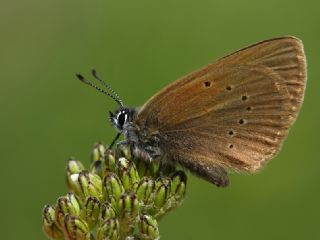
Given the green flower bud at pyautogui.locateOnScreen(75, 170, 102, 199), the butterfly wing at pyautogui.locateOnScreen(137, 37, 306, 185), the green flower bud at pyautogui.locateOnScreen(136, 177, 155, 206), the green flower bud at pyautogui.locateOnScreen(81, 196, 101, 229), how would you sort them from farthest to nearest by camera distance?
the butterfly wing at pyautogui.locateOnScreen(137, 37, 306, 185), the green flower bud at pyautogui.locateOnScreen(75, 170, 102, 199), the green flower bud at pyautogui.locateOnScreen(136, 177, 155, 206), the green flower bud at pyautogui.locateOnScreen(81, 196, 101, 229)

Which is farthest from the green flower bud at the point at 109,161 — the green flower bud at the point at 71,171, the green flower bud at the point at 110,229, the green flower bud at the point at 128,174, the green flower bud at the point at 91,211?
the green flower bud at the point at 110,229

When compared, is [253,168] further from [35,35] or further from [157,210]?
[35,35]

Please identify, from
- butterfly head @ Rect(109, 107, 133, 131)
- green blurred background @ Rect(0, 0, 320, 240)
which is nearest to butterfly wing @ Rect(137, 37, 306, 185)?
butterfly head @ Rect(109, 107, 133, 131)

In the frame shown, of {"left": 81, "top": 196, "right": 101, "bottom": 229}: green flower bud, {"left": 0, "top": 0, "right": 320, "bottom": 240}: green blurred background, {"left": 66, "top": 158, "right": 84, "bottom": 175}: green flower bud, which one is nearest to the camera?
{"left": 81, "top": 196, "right": 101, "bottom": 229}: green flower bud

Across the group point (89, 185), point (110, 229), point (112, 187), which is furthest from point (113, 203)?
point (110, 229)

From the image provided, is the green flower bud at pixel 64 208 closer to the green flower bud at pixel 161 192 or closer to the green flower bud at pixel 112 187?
the green flower bud at pixel 112 187

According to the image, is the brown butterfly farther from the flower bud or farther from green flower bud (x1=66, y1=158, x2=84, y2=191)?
the flower bud

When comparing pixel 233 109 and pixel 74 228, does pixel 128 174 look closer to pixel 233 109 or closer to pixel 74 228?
pixel 74 228
